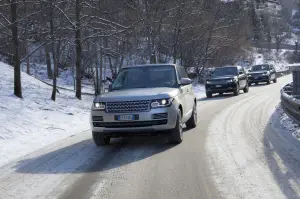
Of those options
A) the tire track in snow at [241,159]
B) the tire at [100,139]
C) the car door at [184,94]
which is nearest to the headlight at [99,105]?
the tire at [100,139]

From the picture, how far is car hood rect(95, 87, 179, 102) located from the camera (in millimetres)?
8836

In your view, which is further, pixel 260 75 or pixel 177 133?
pixel 260 75

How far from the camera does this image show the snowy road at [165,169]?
5840mm

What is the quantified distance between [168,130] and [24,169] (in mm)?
2940

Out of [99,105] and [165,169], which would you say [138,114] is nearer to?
[99,105]

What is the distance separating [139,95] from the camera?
8883mm

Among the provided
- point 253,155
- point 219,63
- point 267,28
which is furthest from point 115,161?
point 267,28

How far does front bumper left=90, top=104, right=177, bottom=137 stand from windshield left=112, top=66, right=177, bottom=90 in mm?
1339

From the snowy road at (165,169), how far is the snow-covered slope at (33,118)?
2.63ft

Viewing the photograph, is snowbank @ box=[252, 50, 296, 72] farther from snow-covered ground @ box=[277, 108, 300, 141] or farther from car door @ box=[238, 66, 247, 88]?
snow-covered ground @ box=[277, 108, 300, 141]

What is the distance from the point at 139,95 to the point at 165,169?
7.20 ft

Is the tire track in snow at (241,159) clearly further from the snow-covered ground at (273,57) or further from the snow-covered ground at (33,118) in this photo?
the snow-covered ground at (273,57)

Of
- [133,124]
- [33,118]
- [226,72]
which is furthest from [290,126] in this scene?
[226,72]

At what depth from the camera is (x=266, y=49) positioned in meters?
108
